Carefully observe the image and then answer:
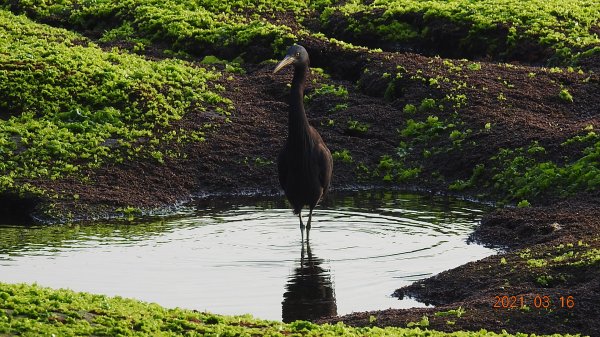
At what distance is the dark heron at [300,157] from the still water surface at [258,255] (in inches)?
26.6

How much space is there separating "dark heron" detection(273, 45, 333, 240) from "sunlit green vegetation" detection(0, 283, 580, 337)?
5.79 meters

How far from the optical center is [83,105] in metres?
22.4

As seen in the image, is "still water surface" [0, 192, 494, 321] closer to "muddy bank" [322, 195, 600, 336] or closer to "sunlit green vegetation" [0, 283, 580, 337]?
"muddy bank" [322, 195, 600, 336]

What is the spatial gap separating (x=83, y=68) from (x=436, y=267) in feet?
34.8

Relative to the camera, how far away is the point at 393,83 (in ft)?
79.5

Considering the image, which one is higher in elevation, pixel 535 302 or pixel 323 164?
pixel 323 164

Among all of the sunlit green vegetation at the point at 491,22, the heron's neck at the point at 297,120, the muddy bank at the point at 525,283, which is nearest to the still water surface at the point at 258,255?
the muddy bank at the point at 525,283

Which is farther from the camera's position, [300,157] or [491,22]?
[491,22]

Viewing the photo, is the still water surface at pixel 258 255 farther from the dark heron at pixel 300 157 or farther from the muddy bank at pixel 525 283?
the dark heron at pixel 300 157

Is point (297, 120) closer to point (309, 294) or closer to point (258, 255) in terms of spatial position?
point (258, 255)

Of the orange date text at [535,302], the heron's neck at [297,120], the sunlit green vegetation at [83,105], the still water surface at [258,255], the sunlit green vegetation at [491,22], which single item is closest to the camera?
the orange date text at [535,302]

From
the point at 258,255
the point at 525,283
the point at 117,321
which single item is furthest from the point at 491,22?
the point at 117,321

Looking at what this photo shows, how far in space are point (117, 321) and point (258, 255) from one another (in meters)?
5.94

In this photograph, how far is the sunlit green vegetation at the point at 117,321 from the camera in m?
9.90
